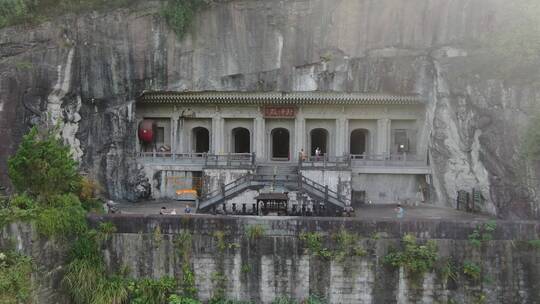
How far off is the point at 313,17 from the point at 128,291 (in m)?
14.8

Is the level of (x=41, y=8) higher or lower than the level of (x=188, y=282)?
higher

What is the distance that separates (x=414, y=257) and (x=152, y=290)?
7.77 metres

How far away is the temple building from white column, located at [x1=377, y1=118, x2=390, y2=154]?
0.05 m

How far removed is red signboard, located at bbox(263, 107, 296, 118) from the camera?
2398 cm

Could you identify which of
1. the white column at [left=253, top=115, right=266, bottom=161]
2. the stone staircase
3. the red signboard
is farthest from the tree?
the red signboard

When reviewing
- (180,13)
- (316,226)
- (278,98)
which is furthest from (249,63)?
(316,226)

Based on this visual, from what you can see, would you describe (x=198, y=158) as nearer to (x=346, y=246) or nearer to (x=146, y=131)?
(x=146, y=131)

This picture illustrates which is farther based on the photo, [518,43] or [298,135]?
[298,135]

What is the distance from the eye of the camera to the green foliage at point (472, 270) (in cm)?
1245

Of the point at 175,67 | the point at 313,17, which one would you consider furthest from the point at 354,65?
the point at 175,67

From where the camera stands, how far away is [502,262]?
41.3 feet

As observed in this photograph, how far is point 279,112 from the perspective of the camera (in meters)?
24.0

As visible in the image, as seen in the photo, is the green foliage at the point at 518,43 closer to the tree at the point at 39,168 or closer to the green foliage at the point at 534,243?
the green foliage at the point at 534,243

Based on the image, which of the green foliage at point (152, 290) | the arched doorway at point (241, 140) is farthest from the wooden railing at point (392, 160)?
the green foliage at point (152, 290)
